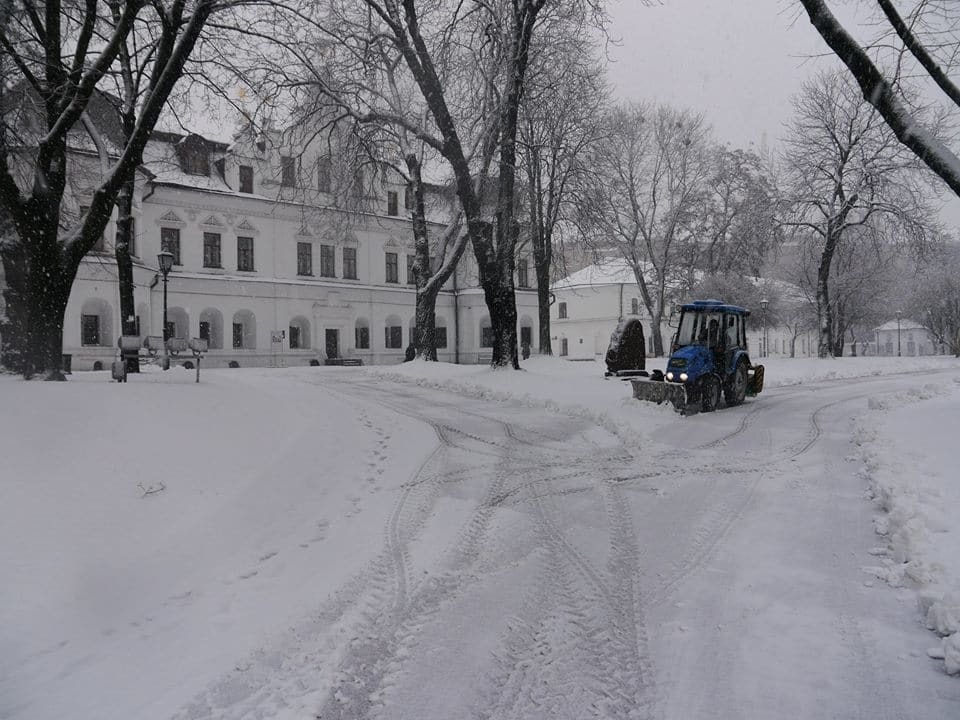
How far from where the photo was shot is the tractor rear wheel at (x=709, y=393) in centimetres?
1369

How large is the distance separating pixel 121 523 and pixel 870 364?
1299 inches

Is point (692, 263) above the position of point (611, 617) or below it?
above

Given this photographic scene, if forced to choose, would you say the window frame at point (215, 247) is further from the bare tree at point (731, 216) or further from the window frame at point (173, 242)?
the bare tree at point (731, 216)

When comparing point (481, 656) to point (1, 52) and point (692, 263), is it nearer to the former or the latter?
point (1, 52)

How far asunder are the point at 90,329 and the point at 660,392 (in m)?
29.7

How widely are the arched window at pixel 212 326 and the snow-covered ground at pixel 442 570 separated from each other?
29.4 m

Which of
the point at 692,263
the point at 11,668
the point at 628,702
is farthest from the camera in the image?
the point at 692,263

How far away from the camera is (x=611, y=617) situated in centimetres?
394

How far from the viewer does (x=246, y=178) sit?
39.2 m

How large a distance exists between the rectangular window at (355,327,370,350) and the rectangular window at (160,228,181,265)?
1172 centimetres

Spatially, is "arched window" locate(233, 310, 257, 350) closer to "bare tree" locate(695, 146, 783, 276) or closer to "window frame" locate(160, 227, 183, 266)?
"window frame" locate(160, 227, 183, 266)

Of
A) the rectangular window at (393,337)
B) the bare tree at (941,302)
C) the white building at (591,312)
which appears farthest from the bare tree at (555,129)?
the white building at (591,312)

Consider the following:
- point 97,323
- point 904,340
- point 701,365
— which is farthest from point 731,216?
point 904,340

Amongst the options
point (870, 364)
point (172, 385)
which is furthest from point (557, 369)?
point (870, 364)
